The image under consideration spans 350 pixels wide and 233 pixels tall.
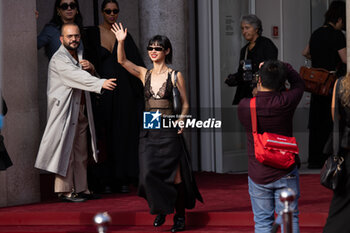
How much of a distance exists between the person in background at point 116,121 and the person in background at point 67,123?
492mm

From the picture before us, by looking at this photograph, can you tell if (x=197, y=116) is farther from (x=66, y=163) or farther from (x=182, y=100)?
(x=182, y=100)

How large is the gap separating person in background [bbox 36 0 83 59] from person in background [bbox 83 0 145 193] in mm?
370

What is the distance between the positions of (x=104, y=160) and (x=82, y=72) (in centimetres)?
126

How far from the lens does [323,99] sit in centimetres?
980

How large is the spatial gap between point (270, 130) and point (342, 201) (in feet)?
2.17

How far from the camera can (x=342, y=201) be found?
202 inches

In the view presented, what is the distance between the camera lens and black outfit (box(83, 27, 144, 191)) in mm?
8492

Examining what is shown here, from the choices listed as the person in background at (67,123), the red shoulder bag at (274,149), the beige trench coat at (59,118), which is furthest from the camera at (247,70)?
the red shoulder bag at (274,149)

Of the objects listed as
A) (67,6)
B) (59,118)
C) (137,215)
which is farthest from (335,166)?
(67,6)

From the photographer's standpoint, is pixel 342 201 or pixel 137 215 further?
pixel 137 215

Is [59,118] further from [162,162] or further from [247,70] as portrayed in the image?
[247,70]

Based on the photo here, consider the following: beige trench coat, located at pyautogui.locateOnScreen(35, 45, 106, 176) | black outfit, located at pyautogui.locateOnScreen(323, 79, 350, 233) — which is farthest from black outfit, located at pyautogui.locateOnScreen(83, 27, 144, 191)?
black outfit, located at pyautogui.locateOnScreen(323, 79, 350, 233)

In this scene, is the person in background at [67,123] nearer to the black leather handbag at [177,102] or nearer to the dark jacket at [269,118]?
the black leather handbag at [177,102]

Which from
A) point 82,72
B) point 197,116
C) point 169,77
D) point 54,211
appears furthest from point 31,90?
point 197,116
